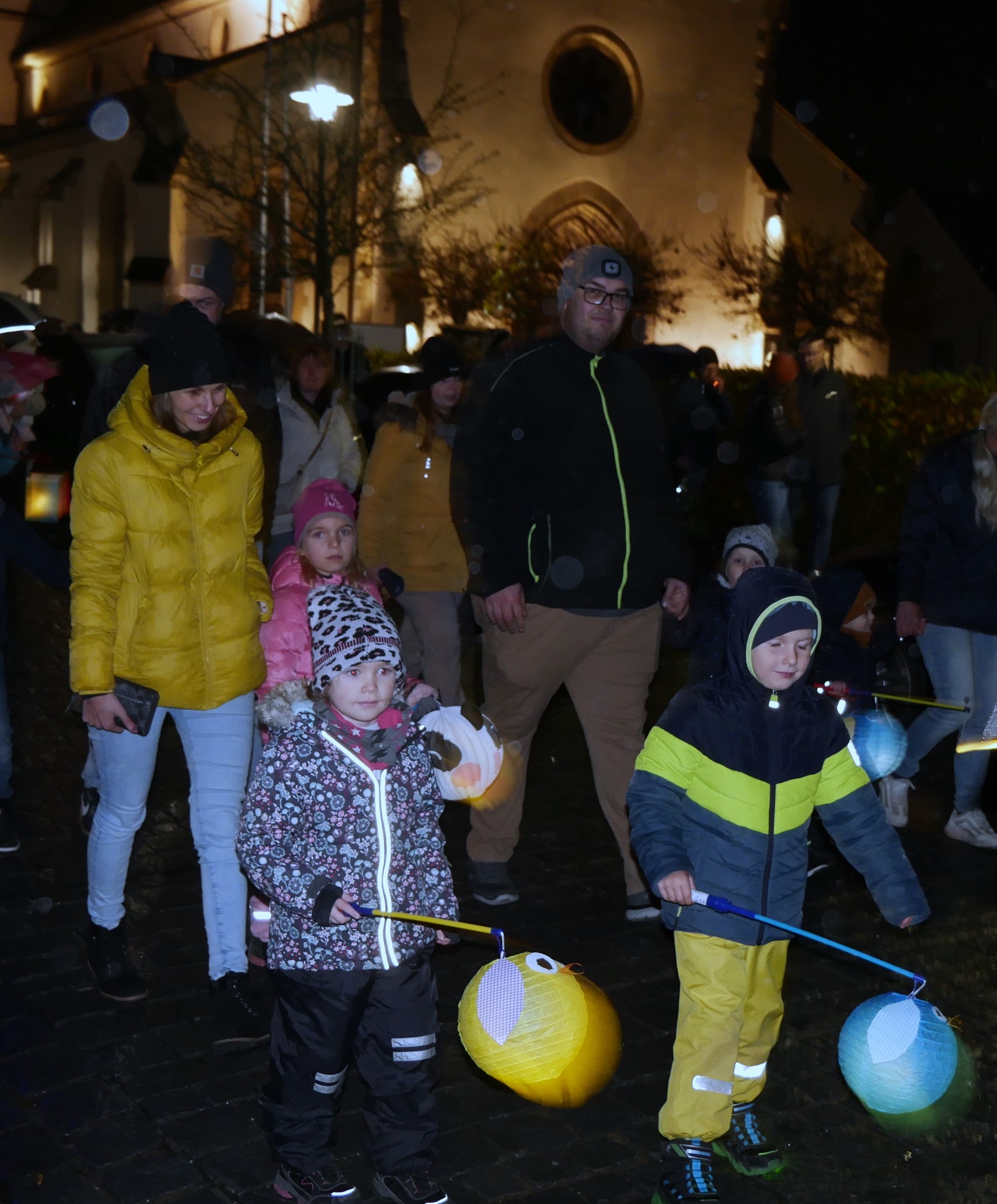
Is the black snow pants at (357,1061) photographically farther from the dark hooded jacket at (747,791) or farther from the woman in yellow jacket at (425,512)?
A: the woman in yellow jacket at (425,512)

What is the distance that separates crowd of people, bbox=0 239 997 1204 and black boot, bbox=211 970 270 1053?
10 millimetres

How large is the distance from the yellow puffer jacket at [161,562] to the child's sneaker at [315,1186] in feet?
4.81

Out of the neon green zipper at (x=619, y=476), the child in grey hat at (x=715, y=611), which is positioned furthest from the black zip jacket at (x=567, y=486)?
the child in grey hat at (x=715, y=611)

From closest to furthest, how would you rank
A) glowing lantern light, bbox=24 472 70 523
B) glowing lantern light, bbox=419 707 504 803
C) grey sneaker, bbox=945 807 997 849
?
glowing lantern light, bbox=419 707 504 803 < glowing lantern light, bbox=24 472 70 523 < grey sneaker, bbox=945 807 997 849

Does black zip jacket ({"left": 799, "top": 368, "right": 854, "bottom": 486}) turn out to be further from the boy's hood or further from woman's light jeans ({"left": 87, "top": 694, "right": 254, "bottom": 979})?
the boy's hood

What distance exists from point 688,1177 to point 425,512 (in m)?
4.27

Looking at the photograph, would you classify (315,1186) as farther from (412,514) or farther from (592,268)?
(412,514)

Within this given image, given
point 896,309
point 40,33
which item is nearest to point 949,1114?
point 896,309

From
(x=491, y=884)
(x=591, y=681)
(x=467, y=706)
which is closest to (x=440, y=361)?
(x=591, y=681)

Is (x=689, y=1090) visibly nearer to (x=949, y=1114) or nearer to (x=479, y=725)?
(x=949, y=1114)

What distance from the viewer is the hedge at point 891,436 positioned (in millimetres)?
15062

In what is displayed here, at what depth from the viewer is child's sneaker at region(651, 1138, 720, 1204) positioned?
3664 mm

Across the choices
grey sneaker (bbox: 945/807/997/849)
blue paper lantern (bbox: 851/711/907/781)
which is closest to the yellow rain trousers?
blue paper lantern (bbox: 851/711/907/781)

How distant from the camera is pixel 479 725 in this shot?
467 centimetres
